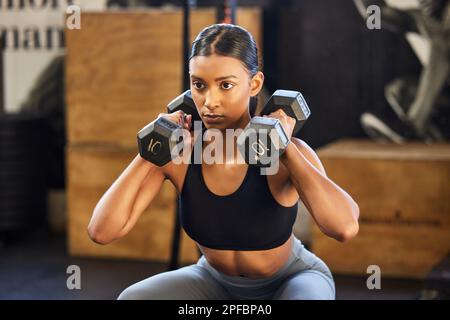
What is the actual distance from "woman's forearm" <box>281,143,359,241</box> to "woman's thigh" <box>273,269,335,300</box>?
0.32 feet

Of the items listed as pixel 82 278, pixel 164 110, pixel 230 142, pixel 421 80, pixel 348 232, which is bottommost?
pixel 82 278

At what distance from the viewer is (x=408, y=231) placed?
309cm

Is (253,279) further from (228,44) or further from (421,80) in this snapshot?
(421,80)

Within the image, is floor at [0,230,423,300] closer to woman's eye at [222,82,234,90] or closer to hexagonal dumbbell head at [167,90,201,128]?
hexagonal dumbbell head at [167,90,201,128]

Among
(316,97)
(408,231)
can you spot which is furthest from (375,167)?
(316,97)

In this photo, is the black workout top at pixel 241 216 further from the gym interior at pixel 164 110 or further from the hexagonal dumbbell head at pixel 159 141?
the gym interior at pixel 164 110

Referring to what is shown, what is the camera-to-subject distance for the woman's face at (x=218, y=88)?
124 cm

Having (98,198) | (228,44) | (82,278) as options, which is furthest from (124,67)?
(228,44)

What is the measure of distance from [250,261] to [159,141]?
0.87 feet

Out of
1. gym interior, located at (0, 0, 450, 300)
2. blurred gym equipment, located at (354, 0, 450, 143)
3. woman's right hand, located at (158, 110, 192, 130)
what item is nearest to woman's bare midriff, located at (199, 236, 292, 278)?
woman's right hand, located at (158, 110, 192, 130)

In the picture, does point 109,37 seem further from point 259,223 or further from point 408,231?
point 259,223

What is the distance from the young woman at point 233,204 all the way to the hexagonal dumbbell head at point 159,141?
5 centimetres

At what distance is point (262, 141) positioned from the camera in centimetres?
116

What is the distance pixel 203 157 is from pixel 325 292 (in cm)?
32
